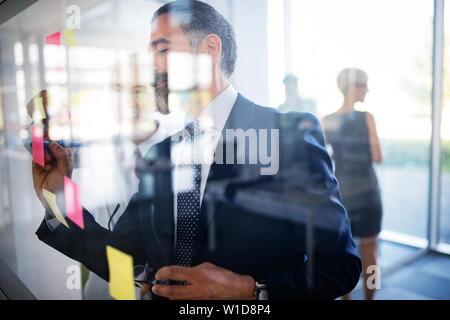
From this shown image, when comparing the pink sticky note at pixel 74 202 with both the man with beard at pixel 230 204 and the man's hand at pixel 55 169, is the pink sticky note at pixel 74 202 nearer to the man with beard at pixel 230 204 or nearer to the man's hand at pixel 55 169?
the man's hand at pixel 55 169

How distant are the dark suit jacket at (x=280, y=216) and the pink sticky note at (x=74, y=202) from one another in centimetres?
56

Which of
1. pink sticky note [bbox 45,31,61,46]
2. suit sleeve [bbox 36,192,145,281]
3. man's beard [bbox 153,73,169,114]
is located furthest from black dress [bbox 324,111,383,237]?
pink sticky note [bbox 45,31,61,46]

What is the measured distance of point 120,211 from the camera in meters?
1.47

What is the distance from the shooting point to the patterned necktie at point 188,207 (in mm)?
1202

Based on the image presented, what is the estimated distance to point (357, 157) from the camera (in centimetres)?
112

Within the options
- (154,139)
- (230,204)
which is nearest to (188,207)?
(230,204)

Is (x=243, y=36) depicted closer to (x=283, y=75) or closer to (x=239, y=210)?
(x=283, y=75)

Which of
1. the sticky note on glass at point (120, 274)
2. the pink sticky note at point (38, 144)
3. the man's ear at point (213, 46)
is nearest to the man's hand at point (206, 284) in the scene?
the sticky note on glass at point (120, 274)

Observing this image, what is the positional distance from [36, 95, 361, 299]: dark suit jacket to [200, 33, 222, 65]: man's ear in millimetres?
164

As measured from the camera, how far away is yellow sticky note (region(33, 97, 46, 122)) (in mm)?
1879

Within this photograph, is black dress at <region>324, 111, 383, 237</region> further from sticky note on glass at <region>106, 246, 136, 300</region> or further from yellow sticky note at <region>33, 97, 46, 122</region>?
yellow sticky note at <region>33, 97, 46, 122</region>

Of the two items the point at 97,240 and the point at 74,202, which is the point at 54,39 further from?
the point at 97,240

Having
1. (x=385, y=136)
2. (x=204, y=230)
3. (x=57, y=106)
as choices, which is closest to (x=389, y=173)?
(x=385, y=136)
